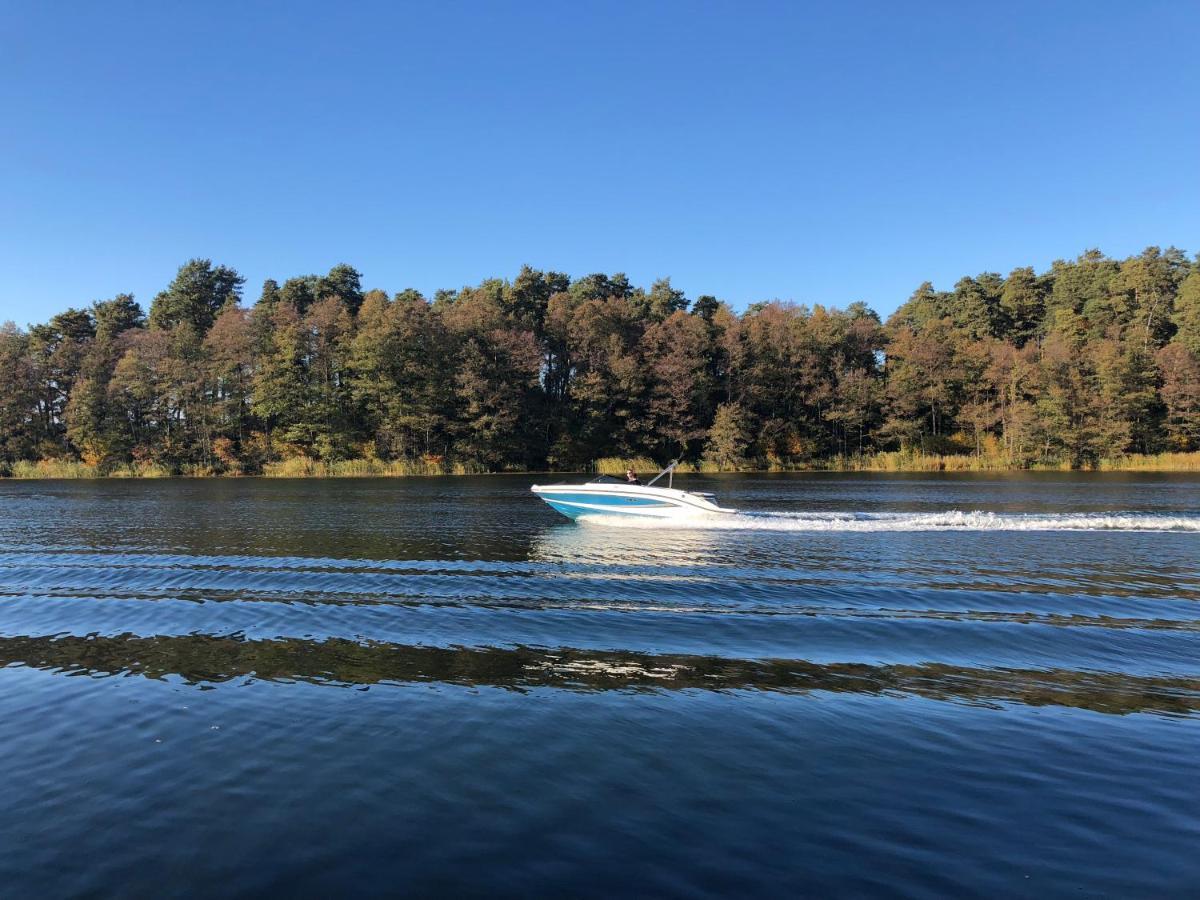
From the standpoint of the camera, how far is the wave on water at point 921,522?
21359 millimetres

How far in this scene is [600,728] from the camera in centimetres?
684

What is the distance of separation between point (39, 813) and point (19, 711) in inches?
105

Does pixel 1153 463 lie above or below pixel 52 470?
above

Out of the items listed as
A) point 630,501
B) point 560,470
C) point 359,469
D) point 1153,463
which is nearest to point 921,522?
point 630,501

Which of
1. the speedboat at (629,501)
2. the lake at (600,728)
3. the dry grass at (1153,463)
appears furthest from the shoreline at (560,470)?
the lake at (600,728)

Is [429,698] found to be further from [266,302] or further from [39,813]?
[266,302]

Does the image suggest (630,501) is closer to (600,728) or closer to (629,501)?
(629,501)

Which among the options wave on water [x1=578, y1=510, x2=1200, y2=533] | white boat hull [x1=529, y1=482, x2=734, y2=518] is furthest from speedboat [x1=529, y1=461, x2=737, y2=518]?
wave on water [x1=578, y1=510, x2=1200, y2=533]

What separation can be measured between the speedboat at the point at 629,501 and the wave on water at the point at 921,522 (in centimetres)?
20

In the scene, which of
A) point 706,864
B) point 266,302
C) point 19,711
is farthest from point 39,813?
point 266,302

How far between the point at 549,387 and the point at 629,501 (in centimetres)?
4775

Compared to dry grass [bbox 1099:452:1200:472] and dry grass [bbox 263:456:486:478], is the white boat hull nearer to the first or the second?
dry grass [bbox 263:456:486:478]

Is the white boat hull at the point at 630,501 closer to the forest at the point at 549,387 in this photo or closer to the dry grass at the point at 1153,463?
the forest at the point at 549,387

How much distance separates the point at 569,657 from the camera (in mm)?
9047
